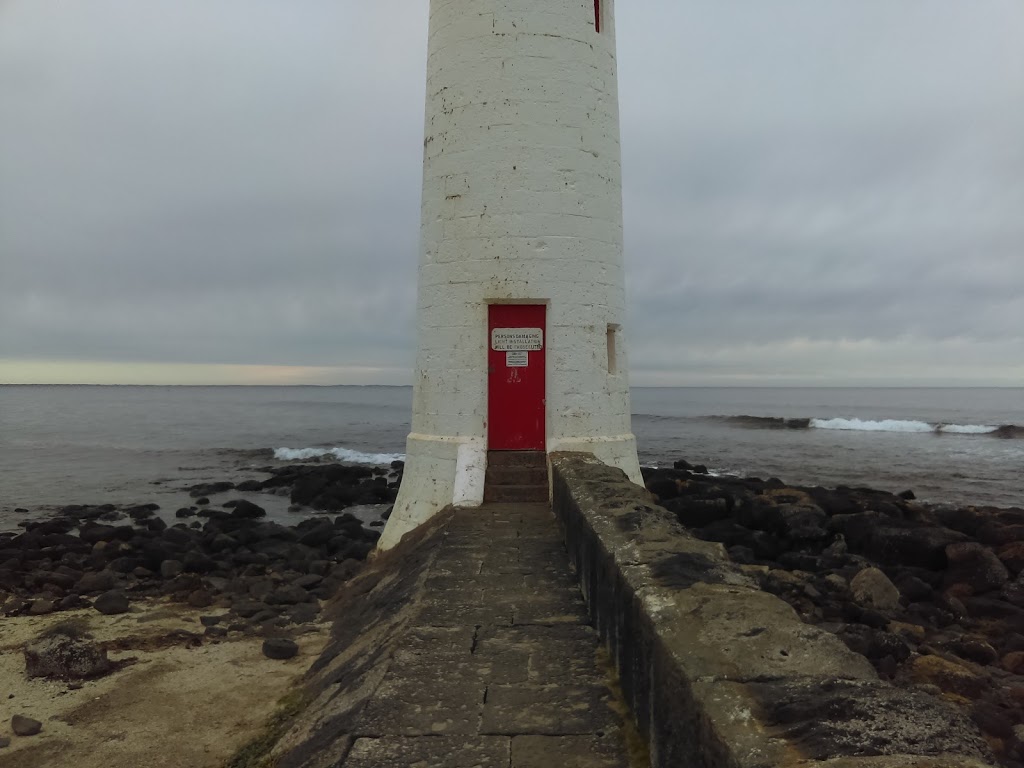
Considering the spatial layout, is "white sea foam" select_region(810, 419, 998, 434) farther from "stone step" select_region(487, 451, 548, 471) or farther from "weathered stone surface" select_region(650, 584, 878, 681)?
"weathered stone surface" select_region(650, 584, 878, 681)

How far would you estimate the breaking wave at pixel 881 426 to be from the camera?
1676 inches

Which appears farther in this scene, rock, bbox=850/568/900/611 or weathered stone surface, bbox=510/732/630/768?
rock, bbox=850/568/900/611

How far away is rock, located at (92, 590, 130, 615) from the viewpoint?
8.16 m

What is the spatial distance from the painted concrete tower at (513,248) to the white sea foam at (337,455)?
22.1 metres

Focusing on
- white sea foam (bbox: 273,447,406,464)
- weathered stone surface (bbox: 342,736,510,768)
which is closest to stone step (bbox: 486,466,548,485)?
weathered stone surface (bbox: 342,736,510,768)

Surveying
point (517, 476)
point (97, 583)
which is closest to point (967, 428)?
point (517, 476)

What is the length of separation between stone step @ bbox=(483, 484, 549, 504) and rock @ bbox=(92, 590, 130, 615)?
13.7 ft

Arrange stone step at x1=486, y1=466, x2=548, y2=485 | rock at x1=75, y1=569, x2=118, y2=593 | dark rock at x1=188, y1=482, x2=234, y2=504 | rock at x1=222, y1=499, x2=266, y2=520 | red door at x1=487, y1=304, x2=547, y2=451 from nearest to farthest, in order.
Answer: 1. stone step at x1=486, y1=466, x2=548, y2=485
2. red door at x1=487, y1=304, x2=547, y2=451
3. rock at x1=75, y1=569, x2=118, y2=593
4. rock at x1=222, y1=499, x2=266, y2=520
5. dark rock at x1=188, y1=482, x2=234, y2=504

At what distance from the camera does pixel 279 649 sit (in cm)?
658

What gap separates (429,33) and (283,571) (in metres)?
7.06

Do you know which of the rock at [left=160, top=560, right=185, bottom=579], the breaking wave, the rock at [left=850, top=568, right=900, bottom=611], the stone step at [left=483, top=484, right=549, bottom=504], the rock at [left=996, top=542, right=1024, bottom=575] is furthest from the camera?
the breaking wave

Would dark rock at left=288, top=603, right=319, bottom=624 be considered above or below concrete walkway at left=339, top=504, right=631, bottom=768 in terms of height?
below

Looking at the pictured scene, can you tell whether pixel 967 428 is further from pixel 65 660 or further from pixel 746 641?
pixel 746 641

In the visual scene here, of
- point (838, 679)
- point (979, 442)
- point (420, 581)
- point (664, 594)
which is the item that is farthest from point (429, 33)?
point (979, 442)
